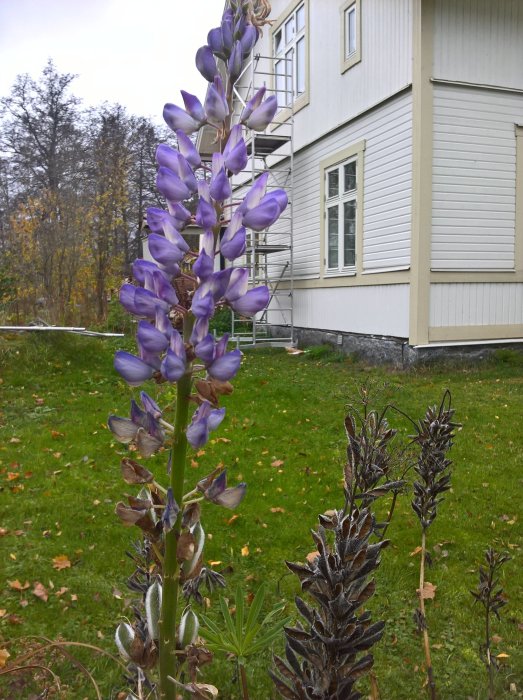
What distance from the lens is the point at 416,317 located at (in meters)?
9.94

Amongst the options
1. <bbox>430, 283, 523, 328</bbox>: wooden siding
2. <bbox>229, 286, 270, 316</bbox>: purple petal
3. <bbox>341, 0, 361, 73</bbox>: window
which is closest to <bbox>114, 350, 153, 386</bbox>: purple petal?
<bbox>229, 286, 270, 316</bbox>: purple petal

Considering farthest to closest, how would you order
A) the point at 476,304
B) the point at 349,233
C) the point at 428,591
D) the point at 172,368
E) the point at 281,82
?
the point at 281,82 → the point at 349,233 → the point at 476,304 → the point at 428,591 → the point at 172,368

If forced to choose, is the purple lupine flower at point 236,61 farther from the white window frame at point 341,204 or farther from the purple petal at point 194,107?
the white window frame at point 341,204

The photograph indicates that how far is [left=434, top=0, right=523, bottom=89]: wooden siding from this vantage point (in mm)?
9844

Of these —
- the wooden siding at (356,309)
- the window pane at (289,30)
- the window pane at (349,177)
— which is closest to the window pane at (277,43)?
the window pane at (289,30)

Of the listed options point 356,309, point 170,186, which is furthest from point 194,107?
point 356,309

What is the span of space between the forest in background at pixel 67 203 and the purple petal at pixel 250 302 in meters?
13.3

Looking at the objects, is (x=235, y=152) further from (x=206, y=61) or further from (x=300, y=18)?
(x=300, y=18)

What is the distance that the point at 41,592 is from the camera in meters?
3.54

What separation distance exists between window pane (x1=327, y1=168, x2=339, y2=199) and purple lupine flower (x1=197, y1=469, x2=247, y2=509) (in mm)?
12692

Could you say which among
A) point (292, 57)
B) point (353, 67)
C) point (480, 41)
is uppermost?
point (292, 57)

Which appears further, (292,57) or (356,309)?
(292,57)

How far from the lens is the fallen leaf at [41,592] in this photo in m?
3.51

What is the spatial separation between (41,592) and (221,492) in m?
3.05
